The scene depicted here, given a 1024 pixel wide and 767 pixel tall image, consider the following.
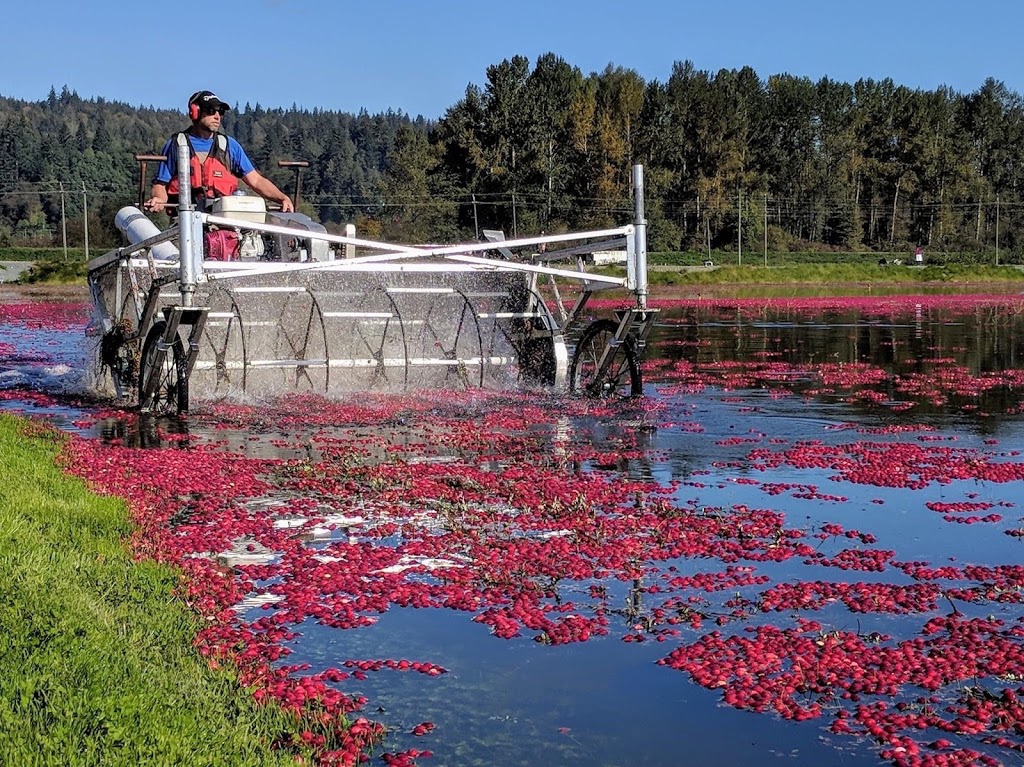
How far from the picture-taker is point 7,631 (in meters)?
5.78

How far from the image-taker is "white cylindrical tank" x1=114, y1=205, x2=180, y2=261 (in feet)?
55.9

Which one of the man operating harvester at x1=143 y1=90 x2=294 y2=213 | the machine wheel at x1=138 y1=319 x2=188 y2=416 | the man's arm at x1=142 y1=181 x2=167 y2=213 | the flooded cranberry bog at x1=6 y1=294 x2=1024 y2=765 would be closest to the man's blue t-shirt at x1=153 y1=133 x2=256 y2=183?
the man operating harvester at x1=143 y1=90 x2=294 y2=213

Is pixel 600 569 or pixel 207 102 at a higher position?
pixel 207 102

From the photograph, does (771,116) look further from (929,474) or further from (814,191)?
(929,474)

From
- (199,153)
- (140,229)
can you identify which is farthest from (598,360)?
(140,229)

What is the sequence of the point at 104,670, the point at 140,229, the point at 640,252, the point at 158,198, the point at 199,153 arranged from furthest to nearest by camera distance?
the point at 140,229 → the point at 199,153 → the point at 640,252 → the point at 158,198 → the point at 104,670

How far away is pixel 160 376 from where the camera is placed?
14.9m

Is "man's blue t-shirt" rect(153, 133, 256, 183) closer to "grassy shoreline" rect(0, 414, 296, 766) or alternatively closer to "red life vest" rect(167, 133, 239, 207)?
"red life vest" rect(167, 133, 239, 207)

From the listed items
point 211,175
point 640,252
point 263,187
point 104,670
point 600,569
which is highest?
point 211,175

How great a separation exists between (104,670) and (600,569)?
3.34 metres

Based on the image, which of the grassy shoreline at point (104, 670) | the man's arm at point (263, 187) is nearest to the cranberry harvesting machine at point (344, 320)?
the man's arm at point (263, 187)

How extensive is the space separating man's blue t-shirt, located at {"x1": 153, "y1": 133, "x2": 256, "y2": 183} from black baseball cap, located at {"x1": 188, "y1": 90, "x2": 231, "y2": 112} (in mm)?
513

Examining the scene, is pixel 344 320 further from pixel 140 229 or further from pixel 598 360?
pixel 598 360

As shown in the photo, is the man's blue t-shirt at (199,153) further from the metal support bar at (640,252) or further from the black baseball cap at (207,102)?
the metal support bar at (640,252)
